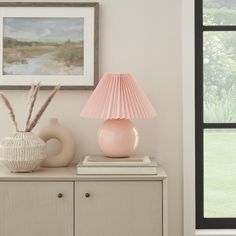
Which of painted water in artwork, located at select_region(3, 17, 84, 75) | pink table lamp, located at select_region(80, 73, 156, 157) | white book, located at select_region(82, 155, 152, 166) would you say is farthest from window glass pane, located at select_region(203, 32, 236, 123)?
painted water in artwork, located at select_region(3, 17, 84, 75)

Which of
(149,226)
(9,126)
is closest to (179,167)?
(149,226)

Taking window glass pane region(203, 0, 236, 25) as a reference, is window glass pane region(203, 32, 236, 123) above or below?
below

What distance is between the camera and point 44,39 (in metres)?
2.81

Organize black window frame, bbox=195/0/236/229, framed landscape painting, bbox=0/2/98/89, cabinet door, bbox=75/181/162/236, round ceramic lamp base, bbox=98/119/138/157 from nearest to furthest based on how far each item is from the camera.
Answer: cabinet door, bbox=75/181/162/236, round ceramic lamp base, bbox=98/119/138/157, framed landscape painting, bbox=0/2/98/89, black window frame, bbox=195/0/236/229

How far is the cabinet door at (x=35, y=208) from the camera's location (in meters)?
2.39

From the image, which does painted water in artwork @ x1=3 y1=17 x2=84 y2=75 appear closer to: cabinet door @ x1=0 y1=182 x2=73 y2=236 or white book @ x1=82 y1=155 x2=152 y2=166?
white book @ x1=82 y1=155 x2=152 y2=166

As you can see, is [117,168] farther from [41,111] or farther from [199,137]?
[199,137]

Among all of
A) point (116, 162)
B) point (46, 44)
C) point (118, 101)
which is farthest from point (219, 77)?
point (46, 44)

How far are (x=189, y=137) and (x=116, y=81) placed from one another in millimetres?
597

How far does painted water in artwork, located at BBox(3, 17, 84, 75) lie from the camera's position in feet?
9.21

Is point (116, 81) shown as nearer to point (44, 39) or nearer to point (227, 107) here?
point (44, 39)

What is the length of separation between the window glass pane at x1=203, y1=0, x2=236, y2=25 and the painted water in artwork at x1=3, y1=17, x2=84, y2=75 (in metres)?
0.79

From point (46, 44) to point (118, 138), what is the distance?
2.48ft

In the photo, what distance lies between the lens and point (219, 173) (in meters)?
2.94
